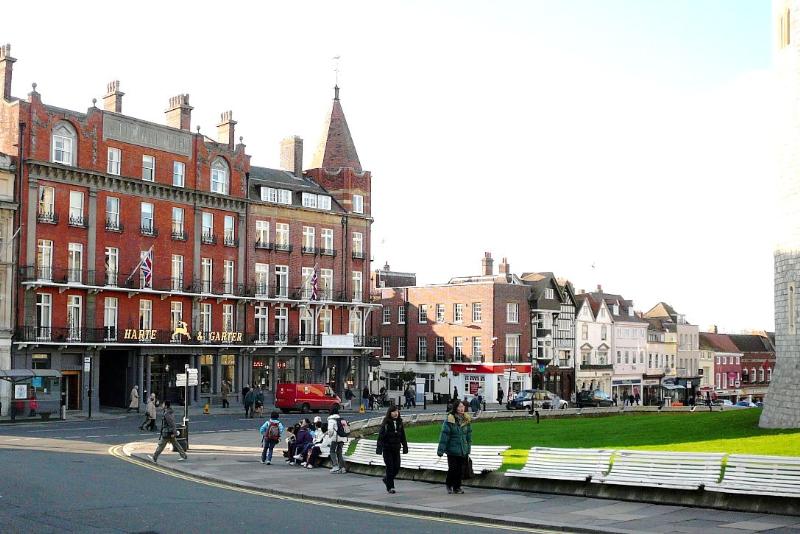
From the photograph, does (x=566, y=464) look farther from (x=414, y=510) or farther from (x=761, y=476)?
(x=761, y=476)

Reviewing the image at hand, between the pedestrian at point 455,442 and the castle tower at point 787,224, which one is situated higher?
the castle tower at point 787,224

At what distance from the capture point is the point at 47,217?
53.8m

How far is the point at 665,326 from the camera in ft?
359

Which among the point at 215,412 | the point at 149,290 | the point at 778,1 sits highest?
the point at 778,1

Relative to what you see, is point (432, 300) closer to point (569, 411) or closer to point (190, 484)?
point (569, 411)

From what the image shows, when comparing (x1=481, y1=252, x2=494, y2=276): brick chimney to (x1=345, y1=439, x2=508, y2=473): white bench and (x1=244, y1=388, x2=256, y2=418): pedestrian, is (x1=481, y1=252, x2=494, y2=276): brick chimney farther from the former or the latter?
(x1=345, y1=439, x2=508, y2=473): white bench

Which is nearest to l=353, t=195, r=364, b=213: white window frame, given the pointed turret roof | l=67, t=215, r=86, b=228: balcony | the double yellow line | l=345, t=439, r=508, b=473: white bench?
the pointed turret roof

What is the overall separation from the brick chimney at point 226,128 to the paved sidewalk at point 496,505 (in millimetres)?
42094

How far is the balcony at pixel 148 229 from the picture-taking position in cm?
5909

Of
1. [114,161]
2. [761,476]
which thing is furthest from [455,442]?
[114,161]

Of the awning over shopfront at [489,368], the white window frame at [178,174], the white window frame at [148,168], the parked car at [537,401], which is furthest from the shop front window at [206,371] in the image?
the awning over shopfront at [489,368]

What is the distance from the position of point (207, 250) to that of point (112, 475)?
133 feet

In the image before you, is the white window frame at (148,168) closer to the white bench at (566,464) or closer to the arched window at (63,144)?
the arched window at (63,144)

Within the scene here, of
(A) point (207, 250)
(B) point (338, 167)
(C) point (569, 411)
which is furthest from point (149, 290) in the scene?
(C) point (569, 411)
